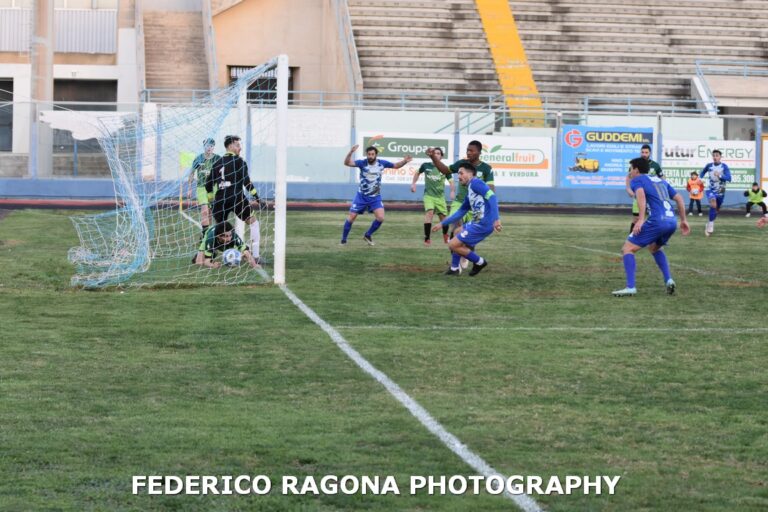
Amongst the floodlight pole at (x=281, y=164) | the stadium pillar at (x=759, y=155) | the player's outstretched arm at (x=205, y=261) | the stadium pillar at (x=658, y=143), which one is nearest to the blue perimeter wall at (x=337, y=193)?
the stadium pillar at (x=759, y=155)

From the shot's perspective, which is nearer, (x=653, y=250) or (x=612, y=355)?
(x=612, y=355)

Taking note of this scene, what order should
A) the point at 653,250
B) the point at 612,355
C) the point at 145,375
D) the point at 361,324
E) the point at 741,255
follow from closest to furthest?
the point at 145,375 → the point at 612,355 → the point at 361,324 → the point at 653,250 → the point at 741,255

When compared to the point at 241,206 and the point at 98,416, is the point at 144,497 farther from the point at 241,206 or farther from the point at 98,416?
the point at 241,206

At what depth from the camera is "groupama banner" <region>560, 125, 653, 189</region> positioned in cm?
4166

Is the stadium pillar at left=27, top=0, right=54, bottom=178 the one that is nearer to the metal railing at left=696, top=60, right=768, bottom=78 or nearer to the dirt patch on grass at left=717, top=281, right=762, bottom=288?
the metal railing at left=696, top=60, right=768, bottom=78

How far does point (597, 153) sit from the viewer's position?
41875 mm

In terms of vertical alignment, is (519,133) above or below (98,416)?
above

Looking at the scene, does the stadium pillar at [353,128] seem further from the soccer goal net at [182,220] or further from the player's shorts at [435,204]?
the player's shorts at [435,204]

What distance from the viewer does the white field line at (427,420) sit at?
6.42 m

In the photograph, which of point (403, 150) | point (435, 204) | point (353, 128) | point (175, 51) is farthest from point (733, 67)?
point (435, 204)

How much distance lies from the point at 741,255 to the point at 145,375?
15.5 metres

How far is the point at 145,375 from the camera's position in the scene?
9789mm

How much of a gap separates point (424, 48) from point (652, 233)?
35669 millimetres

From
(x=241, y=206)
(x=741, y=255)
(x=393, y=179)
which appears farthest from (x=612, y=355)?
(x=393, y=179)
